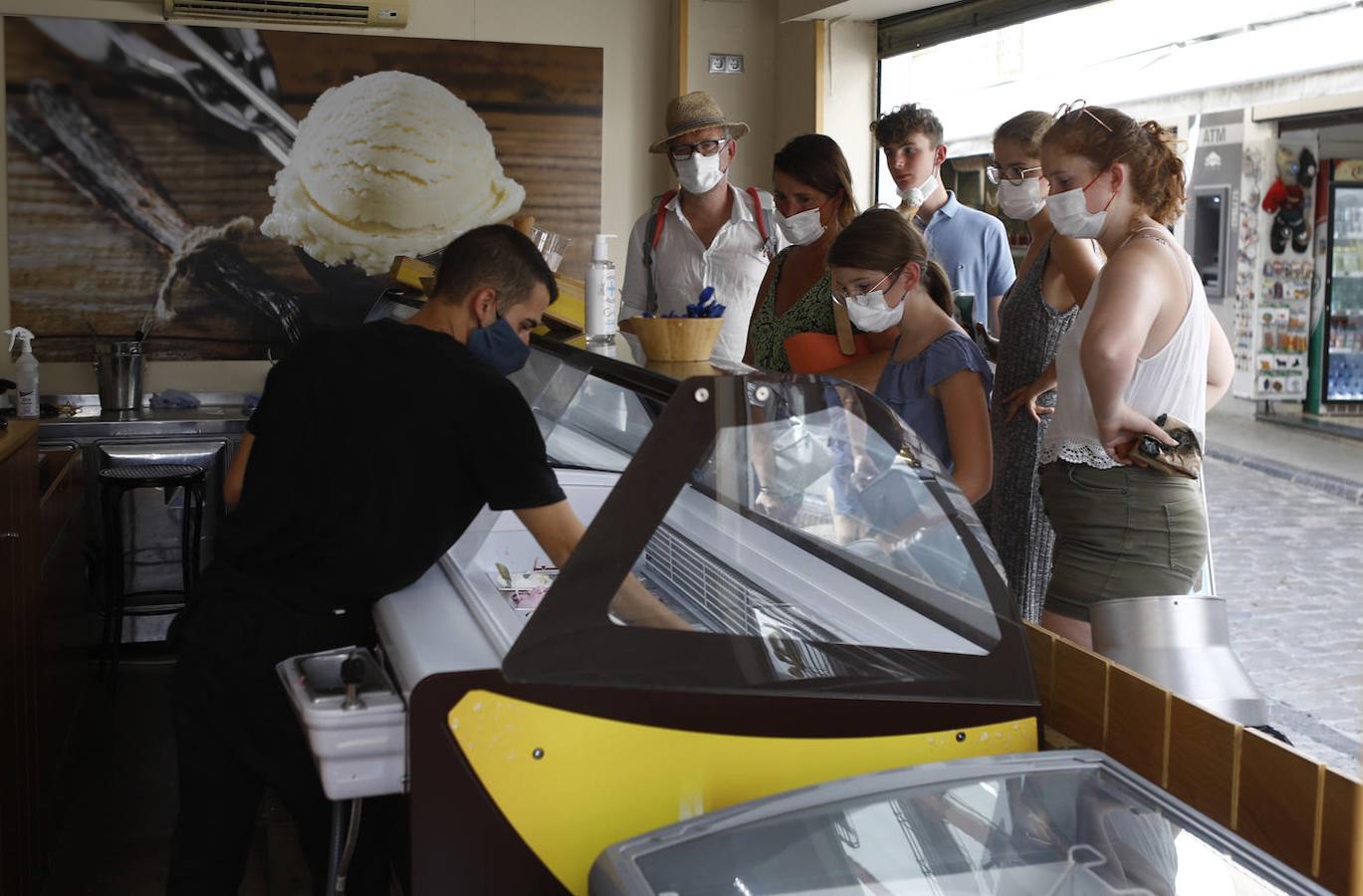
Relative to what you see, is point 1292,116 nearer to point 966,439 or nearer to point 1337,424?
point 1337,424

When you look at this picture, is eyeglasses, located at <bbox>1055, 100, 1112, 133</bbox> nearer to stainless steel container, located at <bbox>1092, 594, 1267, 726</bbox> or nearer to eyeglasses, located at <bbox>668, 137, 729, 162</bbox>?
stainless steel container, located at <bbox>1092, 594, 1267, 726</bbox>

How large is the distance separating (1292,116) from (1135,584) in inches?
397

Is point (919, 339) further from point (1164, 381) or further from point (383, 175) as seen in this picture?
point (383, 175)

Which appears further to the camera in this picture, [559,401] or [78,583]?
[78,583]

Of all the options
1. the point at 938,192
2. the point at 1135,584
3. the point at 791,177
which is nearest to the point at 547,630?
the point at 1135,584

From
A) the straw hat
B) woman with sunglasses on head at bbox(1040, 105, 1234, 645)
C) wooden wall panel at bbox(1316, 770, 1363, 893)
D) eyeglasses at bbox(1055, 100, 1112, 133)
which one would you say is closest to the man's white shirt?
the straw hat

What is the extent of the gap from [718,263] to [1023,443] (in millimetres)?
1434

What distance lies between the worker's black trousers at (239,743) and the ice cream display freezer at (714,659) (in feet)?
1.69

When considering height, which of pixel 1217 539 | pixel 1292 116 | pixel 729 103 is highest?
pixel 1292 116

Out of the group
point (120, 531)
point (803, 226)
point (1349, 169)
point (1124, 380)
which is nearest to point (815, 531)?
point (1124, 380)

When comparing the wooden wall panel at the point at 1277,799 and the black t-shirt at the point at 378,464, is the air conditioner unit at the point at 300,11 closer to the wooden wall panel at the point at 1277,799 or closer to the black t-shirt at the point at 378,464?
the black t-shirt at the point at 378,464

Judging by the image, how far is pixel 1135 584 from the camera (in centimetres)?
247

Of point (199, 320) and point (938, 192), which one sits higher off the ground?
point (938, 192)

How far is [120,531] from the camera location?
5.34 metres
